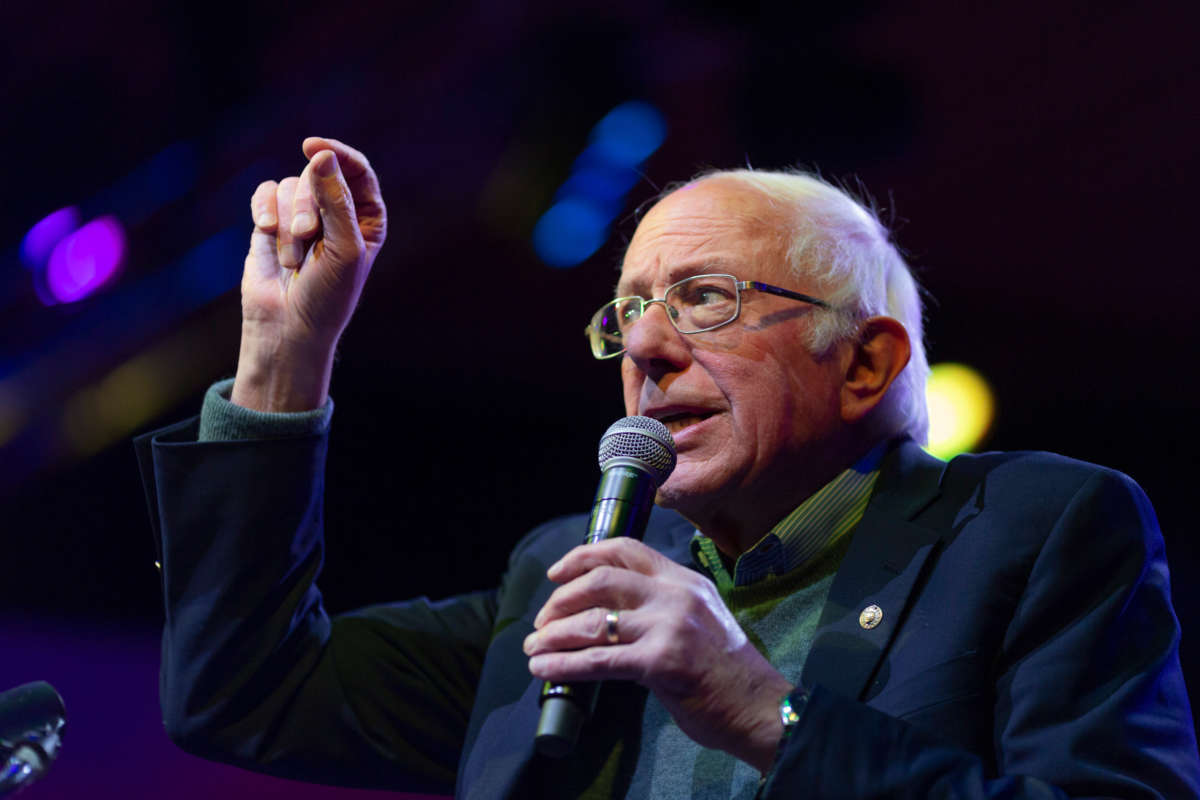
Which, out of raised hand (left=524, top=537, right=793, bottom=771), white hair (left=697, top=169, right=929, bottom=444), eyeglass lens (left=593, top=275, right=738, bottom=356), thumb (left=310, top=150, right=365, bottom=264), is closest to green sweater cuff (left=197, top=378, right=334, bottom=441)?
thumb (left=310, top=150, right=365, bottom=264)

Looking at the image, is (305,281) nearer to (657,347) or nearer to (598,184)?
(657,347)

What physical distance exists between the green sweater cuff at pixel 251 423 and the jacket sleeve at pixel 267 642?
0.08 ft

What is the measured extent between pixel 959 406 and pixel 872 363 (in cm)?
→ 217

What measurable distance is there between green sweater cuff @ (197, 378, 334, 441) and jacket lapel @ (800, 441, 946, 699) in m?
1.07

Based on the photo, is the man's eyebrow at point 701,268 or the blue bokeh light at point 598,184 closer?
the man's eyebrow at point 701,268

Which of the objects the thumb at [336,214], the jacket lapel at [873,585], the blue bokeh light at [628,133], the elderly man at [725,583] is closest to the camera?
the elderly man at [725,583]

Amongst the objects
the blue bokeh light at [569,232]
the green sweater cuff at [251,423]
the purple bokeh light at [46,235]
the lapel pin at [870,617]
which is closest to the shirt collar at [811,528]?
the lapel pin at [870,617]

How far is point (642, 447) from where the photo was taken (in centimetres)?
143

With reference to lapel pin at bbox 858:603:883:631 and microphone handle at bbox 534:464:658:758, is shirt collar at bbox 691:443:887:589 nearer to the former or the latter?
lapel pin at bbox 858:603:883:631

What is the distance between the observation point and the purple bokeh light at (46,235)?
8.38 ft

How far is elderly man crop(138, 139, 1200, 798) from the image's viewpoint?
1172 mm

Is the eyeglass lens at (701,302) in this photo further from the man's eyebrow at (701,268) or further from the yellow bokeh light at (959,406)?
the yellow bokeh light at (959,406)

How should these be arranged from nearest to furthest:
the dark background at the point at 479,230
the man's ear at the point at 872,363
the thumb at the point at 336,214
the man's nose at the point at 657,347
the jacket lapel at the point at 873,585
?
the jacket lapel at the point at 873,585 → the thumb at the point at 336,214 → the man's nose at the point at 657,347 → the man's ear at the point at 872,363 → the dark background at the point at 479,230

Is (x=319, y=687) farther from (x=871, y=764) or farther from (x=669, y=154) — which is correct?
(x=669, y=154)
